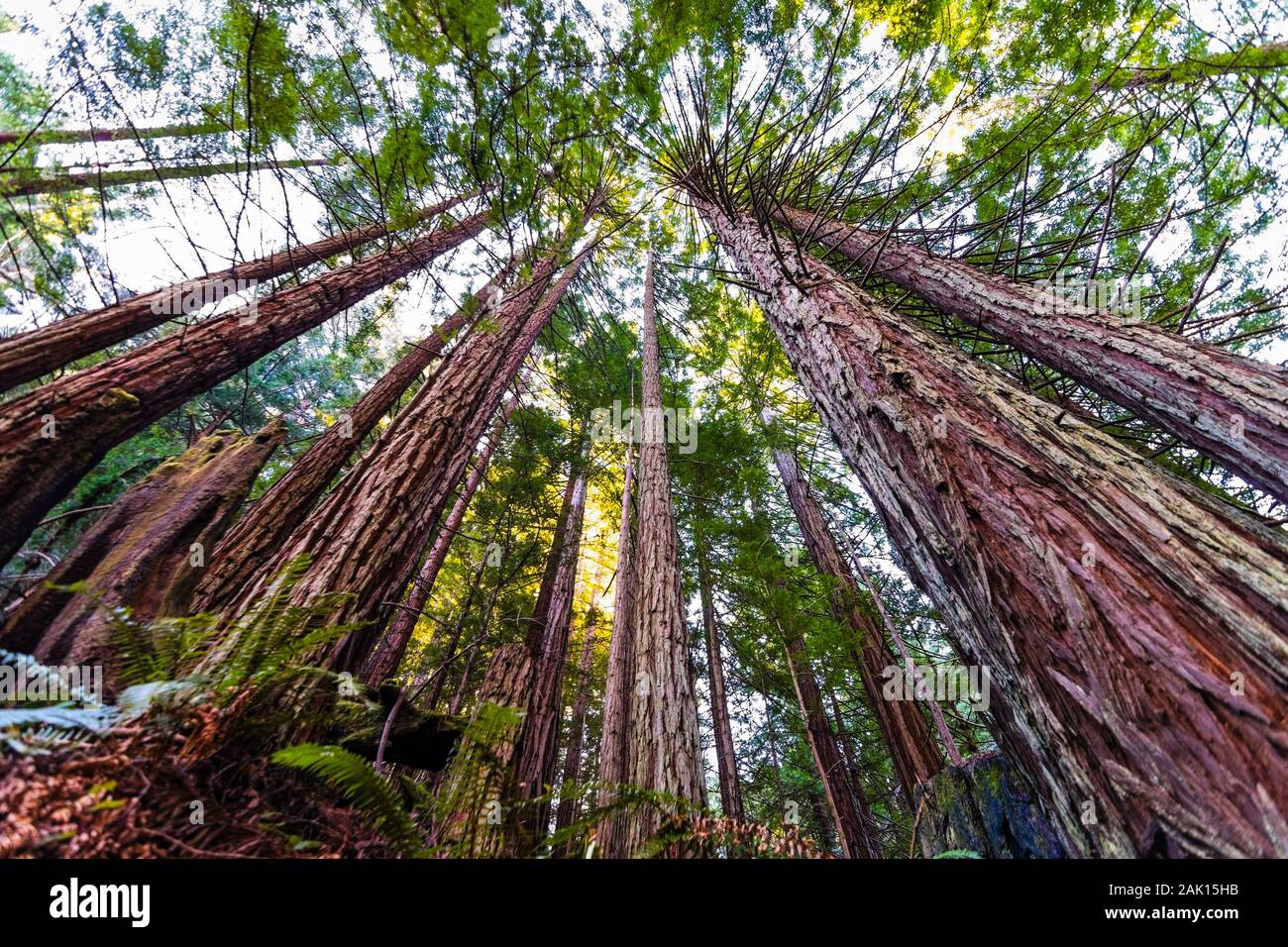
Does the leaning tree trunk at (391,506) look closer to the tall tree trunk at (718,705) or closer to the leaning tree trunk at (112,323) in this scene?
the leaning tree trunk at (112,323)

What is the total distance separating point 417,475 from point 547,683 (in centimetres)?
365

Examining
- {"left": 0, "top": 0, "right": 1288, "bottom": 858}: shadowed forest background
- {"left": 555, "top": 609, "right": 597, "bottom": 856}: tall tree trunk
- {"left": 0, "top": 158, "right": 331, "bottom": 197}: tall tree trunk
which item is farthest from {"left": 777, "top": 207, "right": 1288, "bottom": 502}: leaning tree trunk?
{"left": 555, "top": 609, "right": 597, "bottom": 856}: tall tree trunk

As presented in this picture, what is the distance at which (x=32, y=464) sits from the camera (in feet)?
6.62

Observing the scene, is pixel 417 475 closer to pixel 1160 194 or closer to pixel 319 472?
pixel 319 472

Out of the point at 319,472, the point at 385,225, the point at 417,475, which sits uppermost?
the point at 385,225

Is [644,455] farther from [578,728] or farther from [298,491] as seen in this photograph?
[578,728]

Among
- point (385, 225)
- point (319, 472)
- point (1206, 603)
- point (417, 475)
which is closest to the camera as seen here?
point (1206, 603)

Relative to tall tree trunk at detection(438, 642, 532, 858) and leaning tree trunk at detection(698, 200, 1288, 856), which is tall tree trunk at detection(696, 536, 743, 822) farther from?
leaning tree trunk at detection(698, 200, 1288, 856)

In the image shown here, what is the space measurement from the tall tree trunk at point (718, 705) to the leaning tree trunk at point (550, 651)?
2.30 meters

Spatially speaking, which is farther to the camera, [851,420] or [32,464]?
[851,420]

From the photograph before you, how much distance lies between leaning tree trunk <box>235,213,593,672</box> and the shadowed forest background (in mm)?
33

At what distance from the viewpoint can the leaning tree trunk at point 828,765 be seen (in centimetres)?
557

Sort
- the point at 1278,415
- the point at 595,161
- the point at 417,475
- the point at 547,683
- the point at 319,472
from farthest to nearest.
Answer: the point at 547,683, the point at 319,472, the point at 595,161, the point at 417,475, the point at 1278,415
